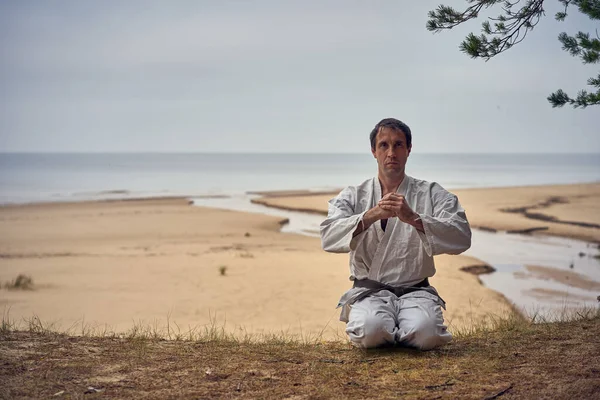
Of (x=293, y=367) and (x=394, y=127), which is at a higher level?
(x=394, y=127)

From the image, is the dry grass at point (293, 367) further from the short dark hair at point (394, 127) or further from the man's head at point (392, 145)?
the short dark hair at point (394, 127)

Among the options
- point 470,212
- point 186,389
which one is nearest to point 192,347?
point 186,389

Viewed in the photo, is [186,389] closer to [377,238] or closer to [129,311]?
[377,238]

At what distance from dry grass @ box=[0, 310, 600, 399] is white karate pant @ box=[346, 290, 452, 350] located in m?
0.11

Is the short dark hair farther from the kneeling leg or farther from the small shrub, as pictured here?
the small shrub

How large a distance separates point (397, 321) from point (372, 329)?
23cm

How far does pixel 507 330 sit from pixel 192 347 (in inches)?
101

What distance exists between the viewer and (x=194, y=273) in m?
11.8

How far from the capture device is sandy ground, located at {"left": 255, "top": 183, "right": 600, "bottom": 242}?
1772cm

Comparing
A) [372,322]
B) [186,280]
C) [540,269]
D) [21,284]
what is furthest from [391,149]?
[540,269]

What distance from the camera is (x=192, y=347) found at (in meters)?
4.59

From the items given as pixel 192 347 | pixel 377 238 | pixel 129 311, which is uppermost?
pixel 377 238

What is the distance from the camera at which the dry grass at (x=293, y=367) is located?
3496 mm

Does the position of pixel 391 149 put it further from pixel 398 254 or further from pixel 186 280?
pixel 186 280
